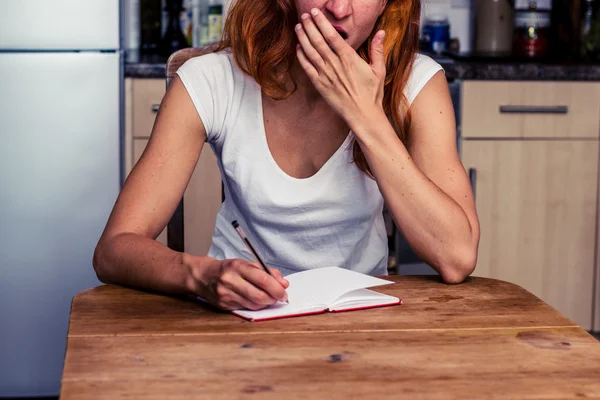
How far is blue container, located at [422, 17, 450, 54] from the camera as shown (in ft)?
9.87

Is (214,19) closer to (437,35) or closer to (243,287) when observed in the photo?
(437,35)

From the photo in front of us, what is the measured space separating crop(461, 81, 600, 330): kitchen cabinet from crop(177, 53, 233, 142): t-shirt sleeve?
1295mm

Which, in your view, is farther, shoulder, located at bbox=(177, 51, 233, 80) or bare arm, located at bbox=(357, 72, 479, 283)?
shoulder, located at bbox=(177, 51, 233, 80)

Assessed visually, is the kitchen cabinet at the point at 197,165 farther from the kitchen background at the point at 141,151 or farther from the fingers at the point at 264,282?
the fingers at the point at 264,282

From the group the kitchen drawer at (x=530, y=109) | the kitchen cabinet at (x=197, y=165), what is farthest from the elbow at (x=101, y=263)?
the kitchen drawer at (x=530, y=109)

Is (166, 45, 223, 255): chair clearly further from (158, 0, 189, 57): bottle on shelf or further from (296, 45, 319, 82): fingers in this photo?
(296, 45, 319, 82): fingers

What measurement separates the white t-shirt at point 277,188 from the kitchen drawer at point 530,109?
1164 millimetres

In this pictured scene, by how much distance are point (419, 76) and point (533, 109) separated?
1278mm

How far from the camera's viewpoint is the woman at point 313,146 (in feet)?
4.11

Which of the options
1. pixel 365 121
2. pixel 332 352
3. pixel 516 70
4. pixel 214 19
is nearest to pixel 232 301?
pixel 332 352

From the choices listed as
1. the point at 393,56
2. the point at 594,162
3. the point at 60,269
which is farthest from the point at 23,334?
the point at 594,162

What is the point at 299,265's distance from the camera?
144 centimetres

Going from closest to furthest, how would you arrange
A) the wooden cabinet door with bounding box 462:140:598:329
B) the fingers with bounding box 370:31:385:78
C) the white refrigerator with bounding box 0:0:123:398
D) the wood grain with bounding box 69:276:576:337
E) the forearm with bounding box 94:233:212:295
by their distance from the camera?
1. the wood grain with bounding box 69:276:576:337
2. the forearm with bounding box 94:233:212:295
3. the fingers with bounding box 370:31:385:78
4. the white refrigerator with bounding box 0:0:123:398
5. the wooden cabinet door with bounding box 462:140:598:329

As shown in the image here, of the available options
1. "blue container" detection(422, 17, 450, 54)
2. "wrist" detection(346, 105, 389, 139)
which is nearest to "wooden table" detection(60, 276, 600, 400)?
"wrist" detection(346, 105, 389, 139)
